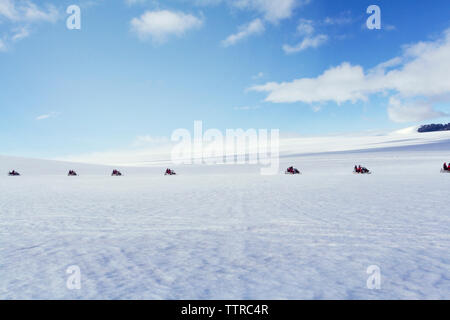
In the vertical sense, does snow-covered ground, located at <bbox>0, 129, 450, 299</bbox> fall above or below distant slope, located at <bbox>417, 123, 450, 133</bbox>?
below

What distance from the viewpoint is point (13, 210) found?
806 cm

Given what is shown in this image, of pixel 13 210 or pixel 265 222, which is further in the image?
pixel 13 210

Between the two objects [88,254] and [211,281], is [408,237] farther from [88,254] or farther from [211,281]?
[88,254]

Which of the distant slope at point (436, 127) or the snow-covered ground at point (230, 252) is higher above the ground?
the distant slope at point (436, 127)

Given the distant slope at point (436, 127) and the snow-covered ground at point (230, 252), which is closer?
the snow-covered ground at point (230, 252)

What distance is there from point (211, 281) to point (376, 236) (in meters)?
3.32

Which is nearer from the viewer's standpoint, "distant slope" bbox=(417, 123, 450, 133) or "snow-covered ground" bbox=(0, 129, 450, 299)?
"snow-covered ground" bbox=(0, 129, 450, 299)

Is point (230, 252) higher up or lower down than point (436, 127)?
lower down

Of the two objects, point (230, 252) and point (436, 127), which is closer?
point (230, 252)
